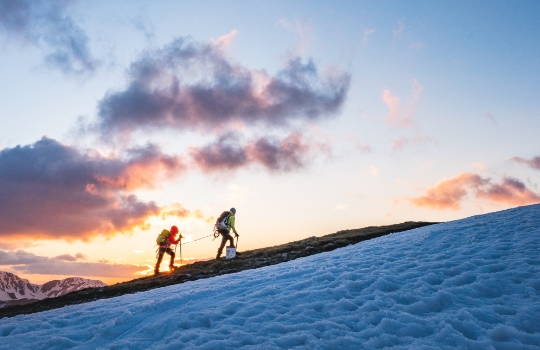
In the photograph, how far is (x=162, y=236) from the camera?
880 inches

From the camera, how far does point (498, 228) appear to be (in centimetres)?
1184

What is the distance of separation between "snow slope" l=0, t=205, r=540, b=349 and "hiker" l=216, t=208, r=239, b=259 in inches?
462

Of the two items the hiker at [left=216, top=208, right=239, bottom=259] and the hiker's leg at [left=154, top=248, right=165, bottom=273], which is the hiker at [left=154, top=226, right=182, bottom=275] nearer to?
the hiker's leg at [left=154, top=248, right=165, bottom=273]

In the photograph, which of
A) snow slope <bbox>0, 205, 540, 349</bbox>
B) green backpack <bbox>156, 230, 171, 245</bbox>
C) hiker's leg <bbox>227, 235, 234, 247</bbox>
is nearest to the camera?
snow slope <bbox>0, 205, 540, 349</bbox>

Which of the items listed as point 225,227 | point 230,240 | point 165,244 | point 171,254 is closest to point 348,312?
point 225,227

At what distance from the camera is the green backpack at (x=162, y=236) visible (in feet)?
72.6

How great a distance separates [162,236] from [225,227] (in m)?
4.19

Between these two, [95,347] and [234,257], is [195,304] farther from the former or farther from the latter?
[234,257]

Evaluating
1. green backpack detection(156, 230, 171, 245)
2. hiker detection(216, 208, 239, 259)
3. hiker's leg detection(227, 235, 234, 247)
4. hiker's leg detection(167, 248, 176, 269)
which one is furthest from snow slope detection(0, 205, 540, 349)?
hiker's leg detection(167, 248, 176, 269)

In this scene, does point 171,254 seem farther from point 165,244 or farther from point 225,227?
point 225,227

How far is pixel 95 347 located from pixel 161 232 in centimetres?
1691

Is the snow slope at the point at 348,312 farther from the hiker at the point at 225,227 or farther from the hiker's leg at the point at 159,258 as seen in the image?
the hiker's leg at the point at 159,258

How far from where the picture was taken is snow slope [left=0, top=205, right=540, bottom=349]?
564 cm

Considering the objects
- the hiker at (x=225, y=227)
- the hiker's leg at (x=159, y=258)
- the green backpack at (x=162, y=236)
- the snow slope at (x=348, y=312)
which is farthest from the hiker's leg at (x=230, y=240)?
the snow slope at (x=348, y=312)
